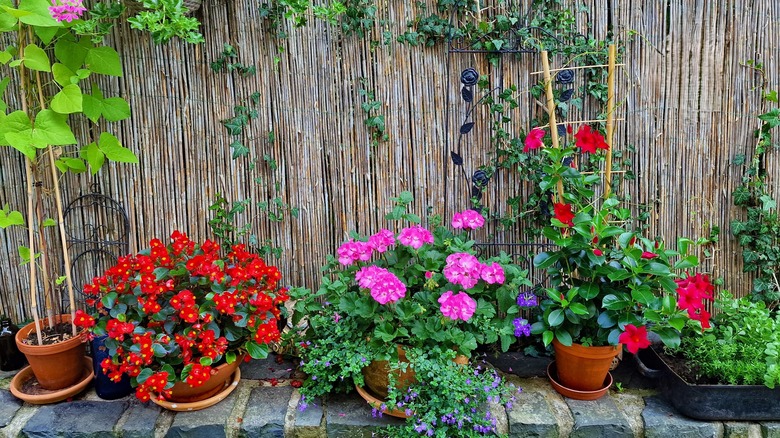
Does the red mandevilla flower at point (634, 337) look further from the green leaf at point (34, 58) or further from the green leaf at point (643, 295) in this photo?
the green leaf at point (34, 58)

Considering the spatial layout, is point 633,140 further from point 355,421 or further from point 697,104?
point 355,421

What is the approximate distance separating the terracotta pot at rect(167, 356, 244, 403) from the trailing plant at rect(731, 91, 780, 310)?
2.26 m

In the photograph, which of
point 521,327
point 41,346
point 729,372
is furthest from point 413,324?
point 41,346

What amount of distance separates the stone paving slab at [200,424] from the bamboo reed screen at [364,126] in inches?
30.6

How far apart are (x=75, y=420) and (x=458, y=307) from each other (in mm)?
1516

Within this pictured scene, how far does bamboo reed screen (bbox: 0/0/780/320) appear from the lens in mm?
2508

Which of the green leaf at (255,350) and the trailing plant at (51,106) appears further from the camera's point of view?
the green leaf at (255,350)

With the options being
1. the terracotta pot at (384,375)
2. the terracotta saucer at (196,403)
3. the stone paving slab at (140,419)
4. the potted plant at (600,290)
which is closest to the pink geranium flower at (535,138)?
the potted plant at (600,290)

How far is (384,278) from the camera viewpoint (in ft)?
6.90

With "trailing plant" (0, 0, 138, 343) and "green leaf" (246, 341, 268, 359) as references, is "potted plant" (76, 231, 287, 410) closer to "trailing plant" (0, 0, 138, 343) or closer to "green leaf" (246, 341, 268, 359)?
"green leaf" (246, 341, 268, 359)

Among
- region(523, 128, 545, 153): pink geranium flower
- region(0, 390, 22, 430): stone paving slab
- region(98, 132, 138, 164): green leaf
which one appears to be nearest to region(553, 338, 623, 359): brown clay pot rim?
region(523, 128, 545, 153): pink geranium flower

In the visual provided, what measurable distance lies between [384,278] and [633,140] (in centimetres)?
132

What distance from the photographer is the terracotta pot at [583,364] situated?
2.22 m

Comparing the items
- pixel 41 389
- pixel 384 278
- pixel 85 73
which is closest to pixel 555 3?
pixel 384 278
